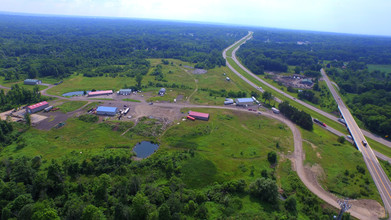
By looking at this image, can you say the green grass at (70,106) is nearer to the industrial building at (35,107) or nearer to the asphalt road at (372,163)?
the industrial building at (35,107)

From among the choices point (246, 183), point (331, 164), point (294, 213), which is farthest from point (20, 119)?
point (331, 164)

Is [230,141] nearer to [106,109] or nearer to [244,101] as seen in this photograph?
[244,101]

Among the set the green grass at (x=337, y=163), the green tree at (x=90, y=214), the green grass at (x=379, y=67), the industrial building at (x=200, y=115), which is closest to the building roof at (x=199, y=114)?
the industrial building at (x=200, y=115)

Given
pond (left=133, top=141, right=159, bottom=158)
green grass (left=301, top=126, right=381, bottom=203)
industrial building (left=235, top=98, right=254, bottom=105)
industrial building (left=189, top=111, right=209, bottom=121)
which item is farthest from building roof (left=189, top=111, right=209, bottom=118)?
green grass (left=301, top=126, right=381, bottom=203)

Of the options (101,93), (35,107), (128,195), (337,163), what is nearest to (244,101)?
(337,163)

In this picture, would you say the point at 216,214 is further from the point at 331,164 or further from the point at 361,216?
the point at 331,164

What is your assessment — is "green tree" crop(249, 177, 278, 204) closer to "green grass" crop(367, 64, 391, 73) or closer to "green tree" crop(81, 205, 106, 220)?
"green tree" crop(81, 205, 106, 220)
